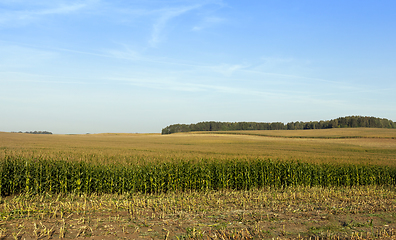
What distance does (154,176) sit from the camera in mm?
14648

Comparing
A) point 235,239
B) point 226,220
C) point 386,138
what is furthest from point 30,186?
point 386,138

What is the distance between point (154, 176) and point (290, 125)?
4674 inches

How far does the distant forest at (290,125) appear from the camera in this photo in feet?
358

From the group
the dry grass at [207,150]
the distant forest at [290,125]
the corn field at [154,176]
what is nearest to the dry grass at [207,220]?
the corn field at [154,176]

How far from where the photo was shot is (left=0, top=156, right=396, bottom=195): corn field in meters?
14.0

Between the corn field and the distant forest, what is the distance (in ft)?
336

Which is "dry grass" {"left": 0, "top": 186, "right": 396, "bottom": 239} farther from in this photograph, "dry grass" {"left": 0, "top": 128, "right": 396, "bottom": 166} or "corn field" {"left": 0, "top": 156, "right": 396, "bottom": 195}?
"dry grass" {"left": 0, "top": 128, "right": 396, "bottom": 166}

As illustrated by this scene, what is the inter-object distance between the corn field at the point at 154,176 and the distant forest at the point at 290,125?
10232 centimetres

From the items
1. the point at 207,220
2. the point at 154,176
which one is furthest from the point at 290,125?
the point at 207,220

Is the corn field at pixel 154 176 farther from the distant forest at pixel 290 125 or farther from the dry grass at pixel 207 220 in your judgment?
Answer: the distant forest at pixel 290 125

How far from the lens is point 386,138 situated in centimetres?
6475

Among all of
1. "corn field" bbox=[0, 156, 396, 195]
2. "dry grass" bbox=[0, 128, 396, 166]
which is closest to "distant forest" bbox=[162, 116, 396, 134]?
"dry grass" bbox=[0, 128, 396, 166]

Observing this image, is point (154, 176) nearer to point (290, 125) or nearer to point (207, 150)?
point (207, 150)

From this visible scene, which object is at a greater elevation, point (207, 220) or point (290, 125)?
point (290, 125)
